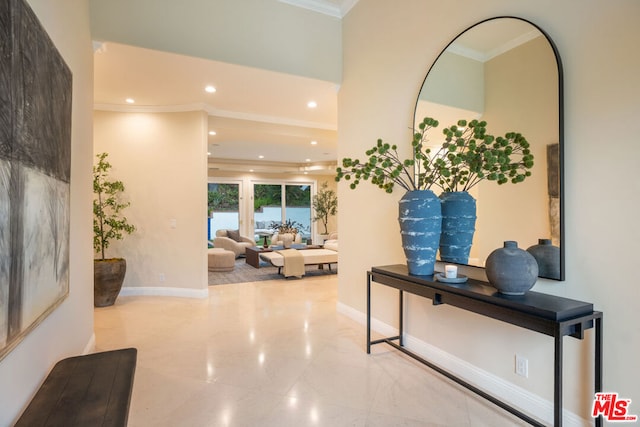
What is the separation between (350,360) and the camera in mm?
2764

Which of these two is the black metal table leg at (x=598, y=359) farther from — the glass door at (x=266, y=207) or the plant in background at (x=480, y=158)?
the glass door at (x=266, y=207)

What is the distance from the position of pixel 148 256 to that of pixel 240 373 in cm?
310

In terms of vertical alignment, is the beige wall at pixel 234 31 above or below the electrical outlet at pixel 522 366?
above

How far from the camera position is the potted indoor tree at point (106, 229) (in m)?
4.23

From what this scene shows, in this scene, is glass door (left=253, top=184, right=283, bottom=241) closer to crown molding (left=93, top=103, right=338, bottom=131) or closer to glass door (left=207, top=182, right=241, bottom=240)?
glass door (left=207, top=182, right=241, bottom=240)

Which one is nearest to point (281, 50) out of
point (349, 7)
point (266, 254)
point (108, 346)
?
point (349, 7)

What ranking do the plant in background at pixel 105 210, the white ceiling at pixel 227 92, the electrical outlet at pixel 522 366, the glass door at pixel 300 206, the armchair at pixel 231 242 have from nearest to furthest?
the electrical outlet at pixel 522 366 → the white ceiling at pixel 227 92 → the plant in background at pixel 105 210 → the armchair at pixel 231 242 → the glass door at pixel 300 206

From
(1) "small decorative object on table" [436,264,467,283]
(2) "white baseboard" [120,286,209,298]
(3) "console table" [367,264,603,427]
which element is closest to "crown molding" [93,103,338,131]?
(2) "white baseboard" [120,286,209,298]

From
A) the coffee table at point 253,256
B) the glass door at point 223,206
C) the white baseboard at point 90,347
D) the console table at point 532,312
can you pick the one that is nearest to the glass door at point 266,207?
the glass door at point 223,206

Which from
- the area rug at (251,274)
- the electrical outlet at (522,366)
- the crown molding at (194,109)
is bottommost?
the area rug at (251,274)

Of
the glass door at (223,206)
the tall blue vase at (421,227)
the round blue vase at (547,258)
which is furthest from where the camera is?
the glass door at (223,206)

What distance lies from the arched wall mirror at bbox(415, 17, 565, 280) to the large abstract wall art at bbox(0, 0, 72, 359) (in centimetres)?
242

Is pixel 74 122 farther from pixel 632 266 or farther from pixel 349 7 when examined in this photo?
pixel 632 266

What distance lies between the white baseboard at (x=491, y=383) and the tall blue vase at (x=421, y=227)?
754mm
